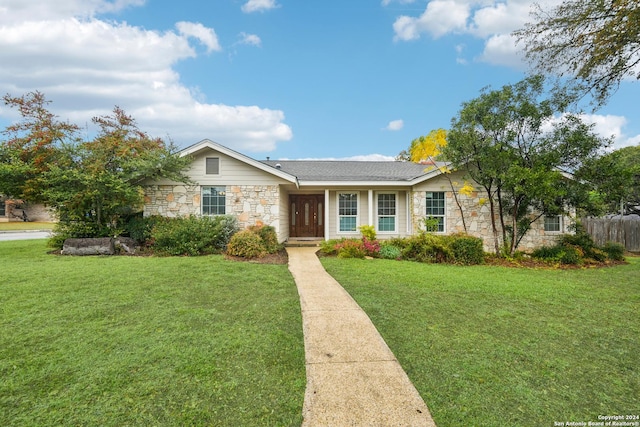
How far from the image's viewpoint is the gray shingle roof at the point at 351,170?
1279 centimetres

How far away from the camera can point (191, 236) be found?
9977 mm

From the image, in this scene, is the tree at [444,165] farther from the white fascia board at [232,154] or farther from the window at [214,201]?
the window at [214,201]

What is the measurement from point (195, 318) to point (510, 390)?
3.80 metres

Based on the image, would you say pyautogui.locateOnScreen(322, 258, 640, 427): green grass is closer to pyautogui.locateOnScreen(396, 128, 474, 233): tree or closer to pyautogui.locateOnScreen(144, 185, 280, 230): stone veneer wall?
pyautogui.locateOnScreen(396, 128, 474, 233): tree

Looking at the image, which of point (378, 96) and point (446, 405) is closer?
point (446, 405)

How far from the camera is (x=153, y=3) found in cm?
970

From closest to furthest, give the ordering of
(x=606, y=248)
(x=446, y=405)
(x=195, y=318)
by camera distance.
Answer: (x=446, y=405)
(x=195, y=318)
(x=606, y=248)

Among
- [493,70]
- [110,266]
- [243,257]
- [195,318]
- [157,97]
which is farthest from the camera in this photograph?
[157,97]

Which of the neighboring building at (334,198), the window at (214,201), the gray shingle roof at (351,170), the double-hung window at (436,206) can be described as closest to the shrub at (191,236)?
the window at (214,201)

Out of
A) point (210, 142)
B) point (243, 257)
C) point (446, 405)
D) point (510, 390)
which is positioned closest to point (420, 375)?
point (446, 405)

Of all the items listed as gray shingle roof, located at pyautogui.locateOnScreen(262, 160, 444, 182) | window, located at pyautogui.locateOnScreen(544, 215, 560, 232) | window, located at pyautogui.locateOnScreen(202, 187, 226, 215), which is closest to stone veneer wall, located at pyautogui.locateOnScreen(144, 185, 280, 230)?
window, located at pyautogui.locateOnScreen(202, 187, 226, 215)

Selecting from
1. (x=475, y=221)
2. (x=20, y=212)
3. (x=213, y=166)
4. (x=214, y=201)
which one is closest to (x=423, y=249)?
(x=475, y=221)

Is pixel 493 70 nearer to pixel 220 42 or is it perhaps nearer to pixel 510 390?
pixel 220 42

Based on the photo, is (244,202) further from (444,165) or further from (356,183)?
(444,165)
